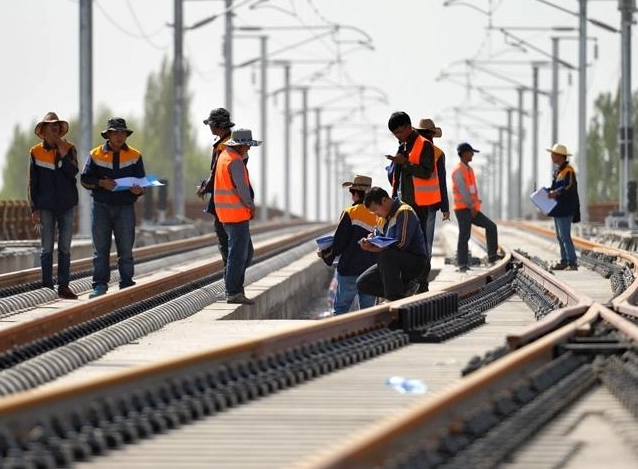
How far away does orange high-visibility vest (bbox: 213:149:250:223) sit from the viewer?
1609 centimetres

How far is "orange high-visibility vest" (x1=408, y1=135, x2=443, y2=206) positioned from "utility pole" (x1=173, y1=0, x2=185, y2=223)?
31180 millimetres

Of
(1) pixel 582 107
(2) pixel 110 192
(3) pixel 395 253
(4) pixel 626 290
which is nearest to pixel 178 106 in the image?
(1) pixel 582 107

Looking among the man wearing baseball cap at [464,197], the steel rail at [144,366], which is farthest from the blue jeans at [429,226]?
the man wearing baseball cap at [464,197]

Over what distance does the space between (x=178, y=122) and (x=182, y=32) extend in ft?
8.66

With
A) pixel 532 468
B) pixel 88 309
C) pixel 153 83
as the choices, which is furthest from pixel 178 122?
pixel 153 83

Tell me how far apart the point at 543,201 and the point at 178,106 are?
27.9 meters

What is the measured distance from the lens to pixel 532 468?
685cm

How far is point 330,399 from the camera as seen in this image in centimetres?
901

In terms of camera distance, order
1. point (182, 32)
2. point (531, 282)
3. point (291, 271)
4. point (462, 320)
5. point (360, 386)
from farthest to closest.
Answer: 1. point (182, 32)
2. point (291, 271)
3. point (531, 282)
4. point (462, 320)
5. point (360, 386)

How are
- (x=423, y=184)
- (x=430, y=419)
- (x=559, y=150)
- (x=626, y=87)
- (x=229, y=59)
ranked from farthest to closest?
1. (x=229, y=59)
2. (x=626, y=87)
3. (x=559, y=150)
4. (x=423, y=184)
5. (x=430, y=419)

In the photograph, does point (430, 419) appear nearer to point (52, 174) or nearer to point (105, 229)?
point (52, 174)

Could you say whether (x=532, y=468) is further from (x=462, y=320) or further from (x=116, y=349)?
(x=462, y=320)

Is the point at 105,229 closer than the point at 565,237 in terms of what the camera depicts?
Yes

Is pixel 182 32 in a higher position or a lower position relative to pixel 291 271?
higher
